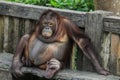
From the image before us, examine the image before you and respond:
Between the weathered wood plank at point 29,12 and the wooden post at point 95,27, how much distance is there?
95mm

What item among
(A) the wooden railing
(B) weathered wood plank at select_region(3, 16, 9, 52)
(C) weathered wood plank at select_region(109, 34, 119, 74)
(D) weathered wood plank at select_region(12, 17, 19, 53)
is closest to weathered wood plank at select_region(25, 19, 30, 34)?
(A) the wooden railing

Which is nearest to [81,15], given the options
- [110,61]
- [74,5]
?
[110,61]

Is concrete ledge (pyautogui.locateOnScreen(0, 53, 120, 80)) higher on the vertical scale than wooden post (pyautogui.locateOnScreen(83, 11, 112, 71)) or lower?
lower

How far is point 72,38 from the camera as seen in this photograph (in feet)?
18.0

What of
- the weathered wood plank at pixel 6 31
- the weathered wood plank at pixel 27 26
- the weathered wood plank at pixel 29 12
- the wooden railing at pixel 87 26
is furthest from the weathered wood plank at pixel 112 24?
the weathered wood plank at pixel 6 31

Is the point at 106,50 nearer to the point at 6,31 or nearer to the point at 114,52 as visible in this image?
the point at 114,52

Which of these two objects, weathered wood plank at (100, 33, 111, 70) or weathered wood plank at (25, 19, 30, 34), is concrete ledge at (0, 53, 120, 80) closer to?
weathered wood plank at (100, 33, 111, 70)

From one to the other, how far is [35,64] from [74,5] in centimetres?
141

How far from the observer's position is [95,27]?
5430mm

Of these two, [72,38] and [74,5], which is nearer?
[72,38]

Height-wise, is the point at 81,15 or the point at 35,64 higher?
the point at 81,15

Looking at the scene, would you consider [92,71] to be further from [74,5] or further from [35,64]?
[74,5]

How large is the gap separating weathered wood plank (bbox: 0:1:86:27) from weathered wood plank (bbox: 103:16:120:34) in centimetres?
30

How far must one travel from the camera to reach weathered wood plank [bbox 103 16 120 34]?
523cm
